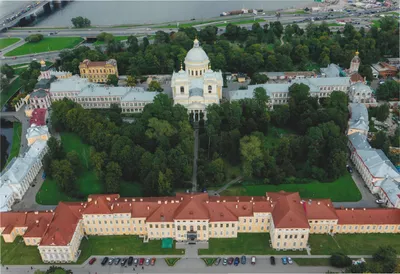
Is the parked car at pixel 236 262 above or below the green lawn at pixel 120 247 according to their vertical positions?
below

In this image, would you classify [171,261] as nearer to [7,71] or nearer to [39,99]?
[39,99]

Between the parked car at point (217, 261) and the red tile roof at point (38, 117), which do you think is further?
the red tile roof at point (38, 117)

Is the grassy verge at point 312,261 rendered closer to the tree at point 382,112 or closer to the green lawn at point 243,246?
the green lawn at point 243,246

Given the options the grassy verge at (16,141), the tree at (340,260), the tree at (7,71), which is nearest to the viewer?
the tree at (340,260)

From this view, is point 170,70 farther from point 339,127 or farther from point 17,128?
point 339,127

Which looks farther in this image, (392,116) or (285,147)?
(392,116)

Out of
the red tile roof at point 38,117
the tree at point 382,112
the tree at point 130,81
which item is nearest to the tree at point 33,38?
the tree at point 130,81

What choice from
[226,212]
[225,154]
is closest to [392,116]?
[225,154]
